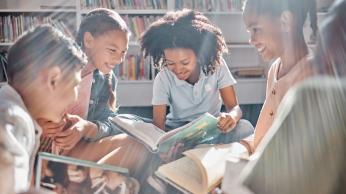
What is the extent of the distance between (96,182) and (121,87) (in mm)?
2179

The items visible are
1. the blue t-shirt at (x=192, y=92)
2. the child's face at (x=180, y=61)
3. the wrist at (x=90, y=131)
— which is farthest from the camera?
the blue t-shirt at (x=192, y=92)

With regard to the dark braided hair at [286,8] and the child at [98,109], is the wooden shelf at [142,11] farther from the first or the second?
the dark braided hair at [286,8]

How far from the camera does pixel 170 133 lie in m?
1.26

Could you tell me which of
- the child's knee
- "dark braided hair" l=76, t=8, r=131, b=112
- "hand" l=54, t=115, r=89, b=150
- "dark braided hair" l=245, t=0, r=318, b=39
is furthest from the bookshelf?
"dark braided hair" l=245, t=0, r=318, b=39

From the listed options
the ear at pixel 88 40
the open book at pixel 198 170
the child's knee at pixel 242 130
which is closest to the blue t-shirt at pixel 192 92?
the child's knee at pixel 242 130

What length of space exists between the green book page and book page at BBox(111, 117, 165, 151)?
0.04 meters

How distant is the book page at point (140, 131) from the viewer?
4.24ft

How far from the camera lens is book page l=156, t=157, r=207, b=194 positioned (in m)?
1.12

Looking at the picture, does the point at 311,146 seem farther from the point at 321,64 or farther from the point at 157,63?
the point at 157,63

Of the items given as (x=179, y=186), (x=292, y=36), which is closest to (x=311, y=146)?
(x=179, y=186)

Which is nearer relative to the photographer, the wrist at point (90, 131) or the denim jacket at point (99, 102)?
the wrist at point (90, 131)

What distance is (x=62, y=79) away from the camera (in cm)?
98

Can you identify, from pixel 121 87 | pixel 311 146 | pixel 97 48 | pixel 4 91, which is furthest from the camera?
pixel 121 87

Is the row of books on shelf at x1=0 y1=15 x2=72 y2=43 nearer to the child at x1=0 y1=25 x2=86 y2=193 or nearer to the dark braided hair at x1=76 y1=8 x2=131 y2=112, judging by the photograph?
the dark braided hair at x1=76 y1=8 x2=131 y2=112
